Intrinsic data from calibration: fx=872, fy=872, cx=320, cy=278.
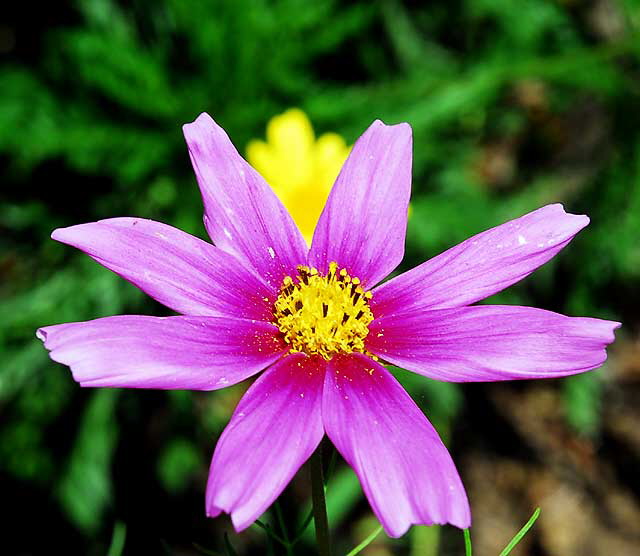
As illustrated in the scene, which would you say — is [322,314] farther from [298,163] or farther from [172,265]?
[298,163]

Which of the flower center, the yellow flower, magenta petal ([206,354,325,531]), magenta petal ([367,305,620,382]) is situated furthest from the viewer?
the yellow flower

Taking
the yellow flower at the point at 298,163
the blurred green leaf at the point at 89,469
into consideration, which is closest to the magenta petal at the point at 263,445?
the yellow flower at the point at 298,163

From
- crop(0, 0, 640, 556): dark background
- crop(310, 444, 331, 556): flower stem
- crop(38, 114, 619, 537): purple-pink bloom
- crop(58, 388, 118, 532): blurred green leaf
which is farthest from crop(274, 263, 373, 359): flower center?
crop(58, 388, 118, 532): blurred green leaf

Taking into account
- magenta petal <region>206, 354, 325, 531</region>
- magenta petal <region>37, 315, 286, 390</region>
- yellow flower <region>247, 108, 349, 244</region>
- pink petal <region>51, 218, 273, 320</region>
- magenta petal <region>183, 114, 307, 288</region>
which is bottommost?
magenta petal <region>206, 354, 325, 531</region>

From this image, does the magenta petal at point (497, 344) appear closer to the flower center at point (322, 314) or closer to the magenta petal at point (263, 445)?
the flower center at point (322, 314)

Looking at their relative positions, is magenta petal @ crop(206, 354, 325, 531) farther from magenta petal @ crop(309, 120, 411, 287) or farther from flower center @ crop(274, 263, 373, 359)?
magenta petal @ crop(309, 120, 411, 287)

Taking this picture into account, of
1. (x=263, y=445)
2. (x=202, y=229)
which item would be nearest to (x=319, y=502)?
(x=263, y=445)
